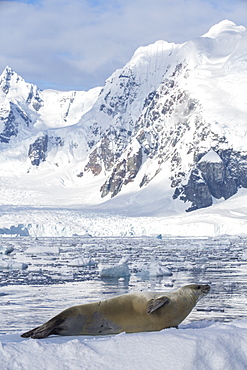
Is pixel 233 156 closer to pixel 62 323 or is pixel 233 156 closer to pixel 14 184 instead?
pixel 14 184

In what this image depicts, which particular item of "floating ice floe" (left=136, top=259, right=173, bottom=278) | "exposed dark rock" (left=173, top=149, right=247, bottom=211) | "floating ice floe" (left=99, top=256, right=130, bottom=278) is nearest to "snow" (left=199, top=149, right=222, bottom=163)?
"exposed dark rock" (left=173, top=149, right=247, bottom=211)

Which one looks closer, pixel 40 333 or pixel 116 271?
pixel 40 333

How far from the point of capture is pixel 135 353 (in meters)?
5.44

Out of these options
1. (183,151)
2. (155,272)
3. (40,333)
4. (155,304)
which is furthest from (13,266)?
(183,151)

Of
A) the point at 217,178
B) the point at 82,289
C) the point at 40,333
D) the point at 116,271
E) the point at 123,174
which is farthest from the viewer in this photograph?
the point at 123,174

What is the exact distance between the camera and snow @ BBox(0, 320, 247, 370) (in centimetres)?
521

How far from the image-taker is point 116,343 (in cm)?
564

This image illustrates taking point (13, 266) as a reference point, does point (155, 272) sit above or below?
below

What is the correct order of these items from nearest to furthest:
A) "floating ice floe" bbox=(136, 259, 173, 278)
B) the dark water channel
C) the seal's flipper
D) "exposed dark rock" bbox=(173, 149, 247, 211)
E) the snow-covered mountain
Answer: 1. the seal's flipper
2. the dark water channel
3. "floating ice floe" bbox=(136, 259, 173, 278)
4. the snow-covered mountain
5. "exposed dark rock" bbox=(173, 149, 247, 211)

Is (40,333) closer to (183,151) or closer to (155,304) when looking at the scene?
(155,304)

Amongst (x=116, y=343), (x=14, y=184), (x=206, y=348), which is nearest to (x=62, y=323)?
(x=116, y=343)

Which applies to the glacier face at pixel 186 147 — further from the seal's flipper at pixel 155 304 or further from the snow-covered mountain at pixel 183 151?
the seal's flipper at pixel 155 304

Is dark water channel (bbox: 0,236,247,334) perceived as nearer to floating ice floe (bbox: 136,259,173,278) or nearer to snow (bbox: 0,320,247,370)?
floating ice floe (bbox: 136,259,173,278)

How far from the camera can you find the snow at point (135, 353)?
5207 millimetres
